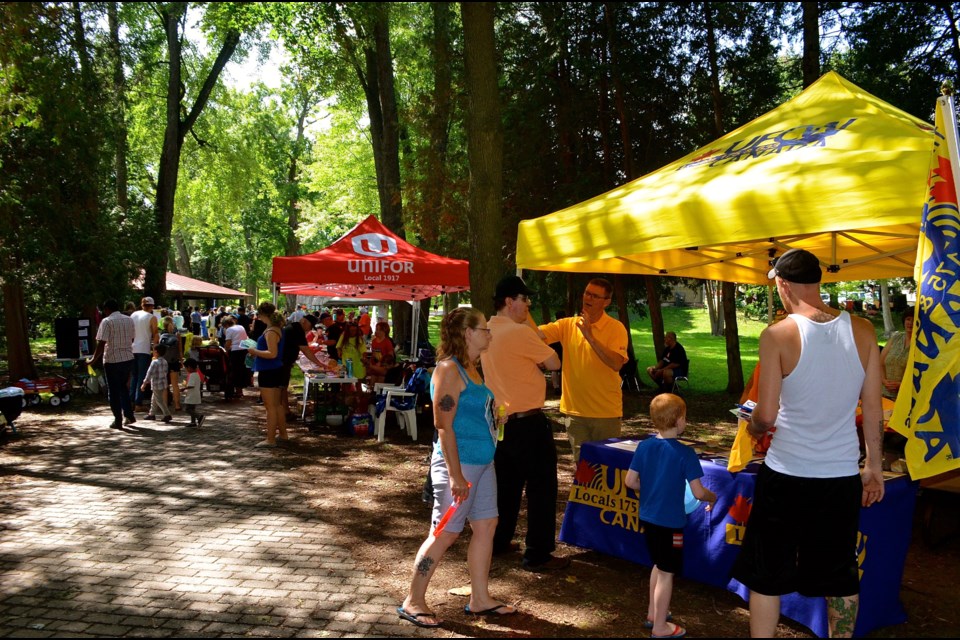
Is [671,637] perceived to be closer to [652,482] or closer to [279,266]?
[652,482]

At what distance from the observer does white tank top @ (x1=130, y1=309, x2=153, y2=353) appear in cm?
1149

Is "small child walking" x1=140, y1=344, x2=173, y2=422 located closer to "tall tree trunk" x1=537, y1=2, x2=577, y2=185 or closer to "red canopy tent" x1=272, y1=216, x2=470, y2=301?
"red canopy tent" x1=272, y1=216, x2=470, y2=301

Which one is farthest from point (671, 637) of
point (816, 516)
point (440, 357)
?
point (440, 357)

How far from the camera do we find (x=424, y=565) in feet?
13.6

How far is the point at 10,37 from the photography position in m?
9.39

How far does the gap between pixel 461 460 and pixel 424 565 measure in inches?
24.8

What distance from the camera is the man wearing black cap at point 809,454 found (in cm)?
326

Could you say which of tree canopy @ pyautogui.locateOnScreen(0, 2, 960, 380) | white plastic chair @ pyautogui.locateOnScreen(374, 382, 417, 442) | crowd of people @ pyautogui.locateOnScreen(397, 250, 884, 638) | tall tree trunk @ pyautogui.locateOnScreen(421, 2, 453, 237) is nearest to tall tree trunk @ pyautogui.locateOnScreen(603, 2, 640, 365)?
tree canopy @ pyautogui.locateOnScreen(0, 2, 960, 380)

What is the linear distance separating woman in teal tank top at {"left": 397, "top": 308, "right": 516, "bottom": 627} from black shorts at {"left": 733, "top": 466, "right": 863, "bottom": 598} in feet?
A: 5.06

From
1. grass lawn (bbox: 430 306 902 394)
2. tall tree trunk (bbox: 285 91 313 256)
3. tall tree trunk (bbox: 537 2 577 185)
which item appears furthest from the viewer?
tall tree trunk (bbox: 285 91 313 256)

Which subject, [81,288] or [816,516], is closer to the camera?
[816,516]

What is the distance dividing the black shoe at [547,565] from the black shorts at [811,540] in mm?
2146

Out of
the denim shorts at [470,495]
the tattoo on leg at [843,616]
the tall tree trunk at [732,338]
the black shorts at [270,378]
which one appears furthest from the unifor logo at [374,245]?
the tattoo on leg at [843,616]

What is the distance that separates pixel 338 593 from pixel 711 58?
13.1 meters
